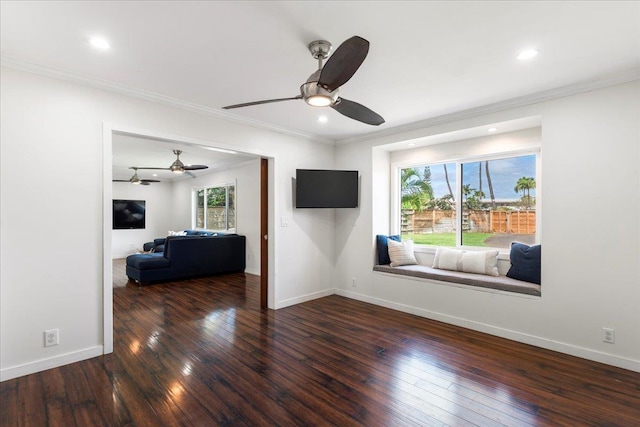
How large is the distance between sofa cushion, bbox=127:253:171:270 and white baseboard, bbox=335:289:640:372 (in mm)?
4048

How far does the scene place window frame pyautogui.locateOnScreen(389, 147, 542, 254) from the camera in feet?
12.2

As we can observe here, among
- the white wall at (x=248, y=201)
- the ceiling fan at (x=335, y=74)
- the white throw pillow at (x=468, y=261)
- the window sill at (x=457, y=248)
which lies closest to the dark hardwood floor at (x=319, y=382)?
the white throw pillow at (x=468, y=261)

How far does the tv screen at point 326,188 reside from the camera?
14.8 feet

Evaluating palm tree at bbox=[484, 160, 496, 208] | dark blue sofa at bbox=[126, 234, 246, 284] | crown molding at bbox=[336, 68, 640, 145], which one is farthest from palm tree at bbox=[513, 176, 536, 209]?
dark blue sofa at bbox=[126, 234, 246, 284]

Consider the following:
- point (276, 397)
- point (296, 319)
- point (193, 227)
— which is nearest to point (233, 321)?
point (296, 319)

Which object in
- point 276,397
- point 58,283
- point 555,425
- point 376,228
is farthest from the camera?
point 376,228

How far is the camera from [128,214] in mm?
9773

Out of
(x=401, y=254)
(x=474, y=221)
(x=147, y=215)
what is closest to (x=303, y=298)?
(x=401, y=254)

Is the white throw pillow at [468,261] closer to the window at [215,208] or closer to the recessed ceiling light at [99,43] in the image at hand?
the recessed ceiling light at [99,43]

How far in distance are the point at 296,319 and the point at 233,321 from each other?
794 millimetres

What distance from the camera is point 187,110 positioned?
3430 millimetres

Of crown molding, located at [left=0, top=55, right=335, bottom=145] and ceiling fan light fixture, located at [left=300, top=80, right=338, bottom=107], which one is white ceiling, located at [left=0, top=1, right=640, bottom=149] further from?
ceiling fan light fixture, located at [left=300, top=80, right=338, bottom=107]

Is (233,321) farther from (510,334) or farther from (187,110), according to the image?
(510,334)

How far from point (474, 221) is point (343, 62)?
3423 mm
